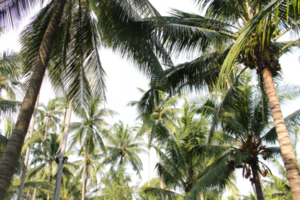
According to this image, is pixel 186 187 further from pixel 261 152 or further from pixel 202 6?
pixel 202 6

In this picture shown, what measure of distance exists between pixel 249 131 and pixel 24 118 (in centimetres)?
767

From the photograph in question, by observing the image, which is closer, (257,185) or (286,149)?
(286,149)

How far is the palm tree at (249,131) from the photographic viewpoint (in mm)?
7883

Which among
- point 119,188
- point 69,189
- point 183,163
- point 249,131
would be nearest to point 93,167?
point 69,189

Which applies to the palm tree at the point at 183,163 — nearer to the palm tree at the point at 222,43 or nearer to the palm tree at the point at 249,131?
the palm tree at the point at 249,131

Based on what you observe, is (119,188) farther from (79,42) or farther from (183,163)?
(79,42)

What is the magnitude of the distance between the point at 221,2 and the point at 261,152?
5.36 metres

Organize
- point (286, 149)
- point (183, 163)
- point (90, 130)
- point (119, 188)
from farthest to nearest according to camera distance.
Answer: point (90, 130), point (119, 188), point (183, 163), point (286, 149)

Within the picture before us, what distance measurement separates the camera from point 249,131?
8586 millimetres

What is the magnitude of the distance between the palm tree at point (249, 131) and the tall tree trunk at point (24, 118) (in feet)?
19.2

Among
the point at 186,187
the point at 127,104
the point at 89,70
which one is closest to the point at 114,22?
the point at 89,70

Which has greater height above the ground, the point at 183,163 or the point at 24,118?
the point at 183,163

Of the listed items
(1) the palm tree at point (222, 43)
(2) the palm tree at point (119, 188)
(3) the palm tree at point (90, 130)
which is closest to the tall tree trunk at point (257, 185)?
(1) the palm tree at point (222, 43)

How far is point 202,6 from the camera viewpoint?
7016 millimetres
